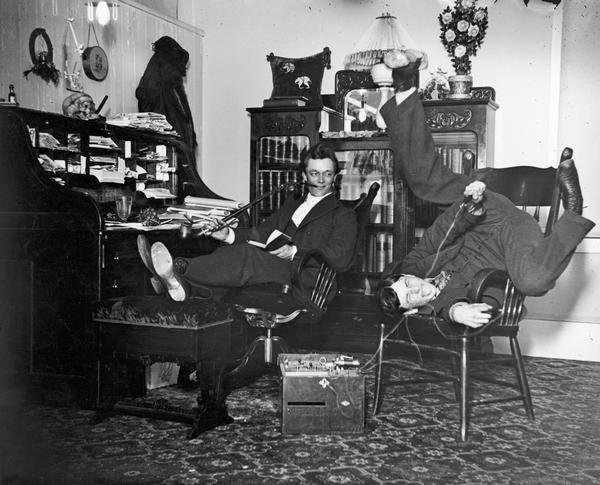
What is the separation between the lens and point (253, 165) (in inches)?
208

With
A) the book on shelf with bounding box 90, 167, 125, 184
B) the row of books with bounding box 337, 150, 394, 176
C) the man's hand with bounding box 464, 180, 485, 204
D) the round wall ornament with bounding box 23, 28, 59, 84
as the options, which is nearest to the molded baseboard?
the row of books with bounding box 337, 150, 394, 176

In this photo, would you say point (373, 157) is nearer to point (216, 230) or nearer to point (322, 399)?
point (216, 230)

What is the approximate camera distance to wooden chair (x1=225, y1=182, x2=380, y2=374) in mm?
3469

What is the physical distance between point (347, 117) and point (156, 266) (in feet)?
7.74

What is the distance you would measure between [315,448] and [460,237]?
111cm

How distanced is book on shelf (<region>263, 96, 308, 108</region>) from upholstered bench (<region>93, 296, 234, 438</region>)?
224cm

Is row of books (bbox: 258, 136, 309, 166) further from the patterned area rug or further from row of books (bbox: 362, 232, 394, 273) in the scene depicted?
the patterned area rug

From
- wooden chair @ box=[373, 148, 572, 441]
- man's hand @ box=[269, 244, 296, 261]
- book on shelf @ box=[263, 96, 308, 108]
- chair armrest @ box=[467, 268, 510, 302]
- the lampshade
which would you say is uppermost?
the lampshade

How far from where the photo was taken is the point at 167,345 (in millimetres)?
3113

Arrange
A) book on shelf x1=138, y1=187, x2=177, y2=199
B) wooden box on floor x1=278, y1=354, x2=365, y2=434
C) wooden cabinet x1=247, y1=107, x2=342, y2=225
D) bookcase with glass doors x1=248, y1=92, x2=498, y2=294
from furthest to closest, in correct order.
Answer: wooden cabinet x1=247, y1=107, x2=342, y2=225, bookcase with glass doors x1=248, y1=92, x2=498, y2=294, book on shelf x1=138, y1=187, x2=177, y2=199, wooden box on floor x1=278, y1=354, x2=365, y2=434

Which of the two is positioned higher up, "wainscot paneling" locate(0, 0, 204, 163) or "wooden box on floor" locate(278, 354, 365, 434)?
"wainscot paneling" locate(0, 0, 204, 163)

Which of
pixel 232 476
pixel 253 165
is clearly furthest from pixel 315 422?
pixel 253 165

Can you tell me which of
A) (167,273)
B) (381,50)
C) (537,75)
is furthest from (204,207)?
(537,75)

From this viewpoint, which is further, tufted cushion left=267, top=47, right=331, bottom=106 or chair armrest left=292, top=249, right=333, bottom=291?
tufted cushion left=267, top=47, right=331, bottom=106
